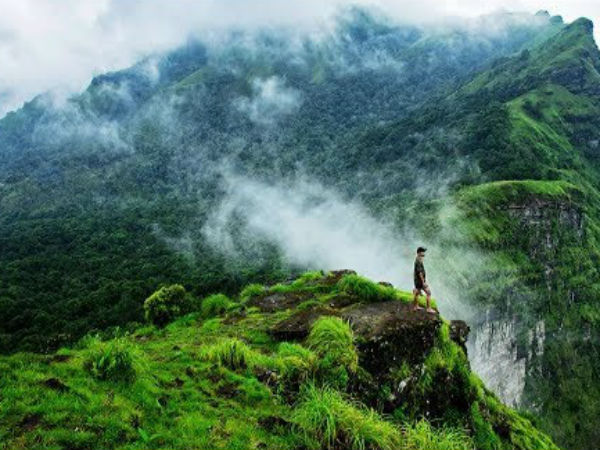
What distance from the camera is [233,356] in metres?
13.2

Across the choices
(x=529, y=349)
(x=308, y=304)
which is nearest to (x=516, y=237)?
(x=529, y=349)

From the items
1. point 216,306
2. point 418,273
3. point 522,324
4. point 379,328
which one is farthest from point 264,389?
point 522,324

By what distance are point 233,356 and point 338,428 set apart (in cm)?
390

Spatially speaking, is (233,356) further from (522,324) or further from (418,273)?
(522,324)

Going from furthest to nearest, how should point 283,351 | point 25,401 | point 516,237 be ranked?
point 516,237, point 283,351, point 25,401

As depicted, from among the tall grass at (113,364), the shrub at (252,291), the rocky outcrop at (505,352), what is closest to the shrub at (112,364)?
the tall grass at (113,364)

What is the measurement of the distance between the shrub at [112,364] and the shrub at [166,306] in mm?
12065

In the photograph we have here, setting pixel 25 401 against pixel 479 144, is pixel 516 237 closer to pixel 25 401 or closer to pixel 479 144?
pixel 479 144

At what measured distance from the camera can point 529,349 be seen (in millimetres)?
100750

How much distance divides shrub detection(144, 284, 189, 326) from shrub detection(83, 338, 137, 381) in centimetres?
1206

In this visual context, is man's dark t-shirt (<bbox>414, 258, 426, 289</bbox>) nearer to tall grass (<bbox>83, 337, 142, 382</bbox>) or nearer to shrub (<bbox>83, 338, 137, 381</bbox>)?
tall grass (<bbox>83, 337, 142, 382</bbox>)

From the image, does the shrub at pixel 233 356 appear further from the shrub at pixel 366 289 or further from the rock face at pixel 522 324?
the rock face at pixel 522 324

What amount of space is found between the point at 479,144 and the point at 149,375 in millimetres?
174675

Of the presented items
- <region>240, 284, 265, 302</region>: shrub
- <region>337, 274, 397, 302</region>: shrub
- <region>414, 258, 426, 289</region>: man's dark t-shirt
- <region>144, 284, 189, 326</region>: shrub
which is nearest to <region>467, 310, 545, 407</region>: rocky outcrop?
<region>144, 284, 189, 326</region>: shrub
